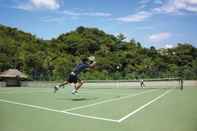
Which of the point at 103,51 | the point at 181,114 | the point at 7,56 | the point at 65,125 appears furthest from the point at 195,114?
the point at 103,51

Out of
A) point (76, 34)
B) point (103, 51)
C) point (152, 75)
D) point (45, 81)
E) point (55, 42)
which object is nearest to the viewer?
point (152, 75)

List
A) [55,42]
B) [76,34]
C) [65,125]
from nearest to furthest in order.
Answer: [65,125] < [55,42] < [76,34]

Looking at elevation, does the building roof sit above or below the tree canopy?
below

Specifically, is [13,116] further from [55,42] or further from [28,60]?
[55,42]

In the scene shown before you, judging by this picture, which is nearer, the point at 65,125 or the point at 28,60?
the point at 65,125

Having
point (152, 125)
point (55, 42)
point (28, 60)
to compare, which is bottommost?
point (152, 125)

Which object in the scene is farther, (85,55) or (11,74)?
(85,55)

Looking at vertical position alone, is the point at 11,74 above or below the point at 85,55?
below

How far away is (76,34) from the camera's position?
74.9 m

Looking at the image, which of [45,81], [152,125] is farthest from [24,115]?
[45,81]

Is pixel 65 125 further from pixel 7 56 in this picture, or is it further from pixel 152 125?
pixel 7 56

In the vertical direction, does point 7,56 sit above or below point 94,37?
below

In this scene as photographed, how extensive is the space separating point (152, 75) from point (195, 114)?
86.4ft

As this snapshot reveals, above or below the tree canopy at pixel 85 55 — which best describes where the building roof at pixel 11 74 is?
below
